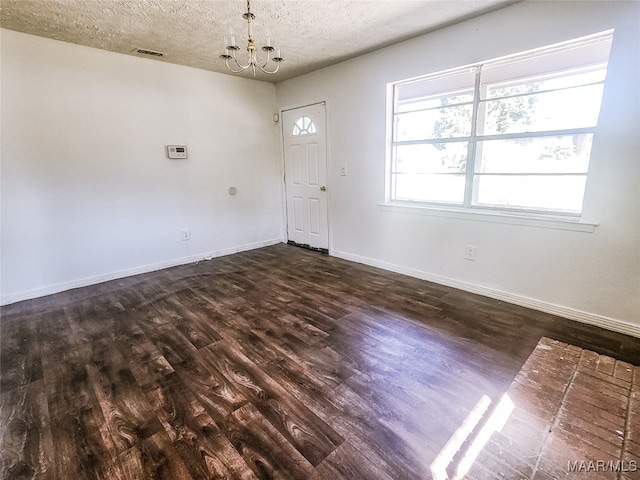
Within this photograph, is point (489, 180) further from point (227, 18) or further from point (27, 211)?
point (27, 211)

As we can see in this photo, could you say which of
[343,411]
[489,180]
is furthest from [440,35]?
[343,411]

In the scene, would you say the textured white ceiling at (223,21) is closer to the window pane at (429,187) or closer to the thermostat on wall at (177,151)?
the thermostat on wall at (177,151)

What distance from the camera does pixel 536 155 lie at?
2.58 m

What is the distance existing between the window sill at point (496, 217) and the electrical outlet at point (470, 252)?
11.0 inches

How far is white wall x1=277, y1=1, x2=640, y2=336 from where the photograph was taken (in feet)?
7.00

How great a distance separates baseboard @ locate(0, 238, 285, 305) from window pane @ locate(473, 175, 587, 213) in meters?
3.33

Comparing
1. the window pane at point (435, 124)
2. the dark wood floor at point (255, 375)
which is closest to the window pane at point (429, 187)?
the window pane at point (435, 124)

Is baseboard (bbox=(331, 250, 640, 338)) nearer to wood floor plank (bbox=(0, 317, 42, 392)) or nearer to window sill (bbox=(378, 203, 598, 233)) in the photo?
window sill (bbox=(378, 203, 598, 233))

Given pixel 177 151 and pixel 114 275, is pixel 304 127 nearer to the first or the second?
pixel 177 151

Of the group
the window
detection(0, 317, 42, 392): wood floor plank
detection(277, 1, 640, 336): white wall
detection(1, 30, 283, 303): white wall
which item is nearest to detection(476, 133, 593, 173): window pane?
the window

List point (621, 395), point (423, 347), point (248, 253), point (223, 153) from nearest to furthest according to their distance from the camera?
point (621, 395) → point (423, 347) → point (223, 153) → point (248, 253)

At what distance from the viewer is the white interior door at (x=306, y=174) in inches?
168

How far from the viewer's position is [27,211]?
2.98 metres

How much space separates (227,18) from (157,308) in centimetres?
265
